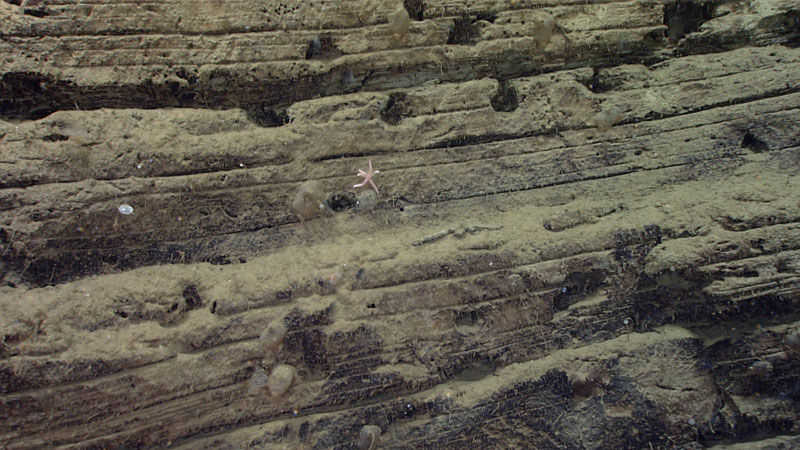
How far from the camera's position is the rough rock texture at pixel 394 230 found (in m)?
2.40

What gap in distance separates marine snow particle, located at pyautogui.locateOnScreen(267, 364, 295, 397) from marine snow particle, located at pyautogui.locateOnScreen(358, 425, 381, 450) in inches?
17.6

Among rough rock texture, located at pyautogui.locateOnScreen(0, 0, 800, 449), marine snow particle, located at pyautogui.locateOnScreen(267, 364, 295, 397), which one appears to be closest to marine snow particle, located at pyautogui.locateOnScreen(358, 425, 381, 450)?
rough rock texture, located at pyautogui.locateOnScreen(0, 0, 800, 449)

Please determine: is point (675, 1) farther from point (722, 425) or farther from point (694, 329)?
point (722, 425)

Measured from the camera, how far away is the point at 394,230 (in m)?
2.81

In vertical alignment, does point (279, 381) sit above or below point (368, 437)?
above

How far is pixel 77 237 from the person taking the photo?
2.49 metres

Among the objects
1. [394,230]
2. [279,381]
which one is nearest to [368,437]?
[279,381]

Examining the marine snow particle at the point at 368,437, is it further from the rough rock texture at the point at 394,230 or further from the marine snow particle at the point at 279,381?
the marine snow particle at the point at 279,381

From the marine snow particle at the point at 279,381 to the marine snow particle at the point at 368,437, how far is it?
0.45m

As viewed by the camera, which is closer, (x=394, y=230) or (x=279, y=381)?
(x=279, y=381)

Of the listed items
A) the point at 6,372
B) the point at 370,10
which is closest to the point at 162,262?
the point at 6,372

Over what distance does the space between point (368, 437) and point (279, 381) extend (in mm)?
533

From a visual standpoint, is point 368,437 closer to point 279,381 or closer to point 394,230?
point 279,381

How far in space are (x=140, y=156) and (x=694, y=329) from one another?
327 centimetres
